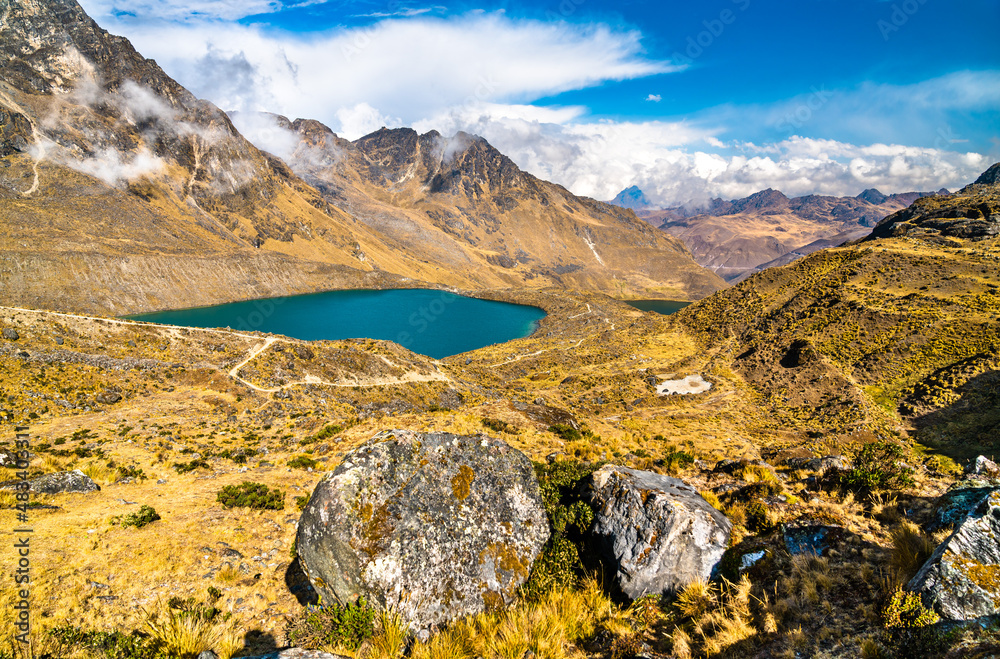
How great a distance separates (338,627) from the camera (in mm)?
7574

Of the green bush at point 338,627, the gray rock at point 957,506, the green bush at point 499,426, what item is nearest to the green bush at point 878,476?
the gray rock at point 957,506

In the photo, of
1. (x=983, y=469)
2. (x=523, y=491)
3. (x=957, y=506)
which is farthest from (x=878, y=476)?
(x=523, y=491)

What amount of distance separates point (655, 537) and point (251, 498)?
12.7 meters

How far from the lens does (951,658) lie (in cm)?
475

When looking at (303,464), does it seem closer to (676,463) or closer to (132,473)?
(132,473)

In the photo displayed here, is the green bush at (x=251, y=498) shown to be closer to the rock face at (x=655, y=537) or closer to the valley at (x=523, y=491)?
the valley at (x=523, y=491)

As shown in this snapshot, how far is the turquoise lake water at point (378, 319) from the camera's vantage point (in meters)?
114

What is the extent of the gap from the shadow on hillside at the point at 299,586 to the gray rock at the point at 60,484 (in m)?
9.61

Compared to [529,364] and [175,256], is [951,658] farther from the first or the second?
[175,256]

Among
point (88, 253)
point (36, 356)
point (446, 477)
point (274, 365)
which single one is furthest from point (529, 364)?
point (88, 253)

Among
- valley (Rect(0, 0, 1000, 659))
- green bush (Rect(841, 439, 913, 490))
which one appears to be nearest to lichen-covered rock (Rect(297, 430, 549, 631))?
valley (Rect(0, 0, 1000, 659))

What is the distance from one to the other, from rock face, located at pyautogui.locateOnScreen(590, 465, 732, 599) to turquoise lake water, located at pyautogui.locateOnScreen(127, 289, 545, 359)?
3810 inches

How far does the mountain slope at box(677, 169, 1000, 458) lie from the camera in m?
33.2

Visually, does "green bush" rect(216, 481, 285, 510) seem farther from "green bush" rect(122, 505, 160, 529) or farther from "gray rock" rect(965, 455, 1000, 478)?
"gray rock" rect(965, 455, 1000, 478)
